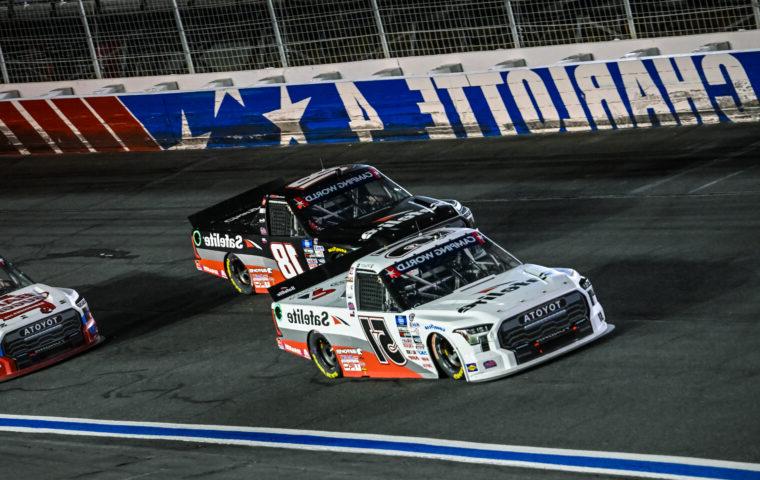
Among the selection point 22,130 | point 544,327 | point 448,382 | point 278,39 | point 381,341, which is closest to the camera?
point 544,327

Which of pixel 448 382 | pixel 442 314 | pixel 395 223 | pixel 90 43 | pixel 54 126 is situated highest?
pixel 90 43

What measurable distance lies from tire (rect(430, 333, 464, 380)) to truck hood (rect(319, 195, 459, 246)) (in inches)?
116

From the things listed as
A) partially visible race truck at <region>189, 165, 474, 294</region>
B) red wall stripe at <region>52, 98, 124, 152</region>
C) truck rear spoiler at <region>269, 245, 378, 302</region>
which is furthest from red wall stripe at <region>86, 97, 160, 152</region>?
truck rear spoiler at <region>269, 245, 378, 302</region>

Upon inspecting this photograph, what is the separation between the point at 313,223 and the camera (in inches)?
677

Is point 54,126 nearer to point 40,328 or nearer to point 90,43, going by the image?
point 90,43

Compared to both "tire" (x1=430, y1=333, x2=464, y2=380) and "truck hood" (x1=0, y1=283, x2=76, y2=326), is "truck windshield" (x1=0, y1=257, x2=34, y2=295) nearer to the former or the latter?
"truck hood" (x1=0, y1=283, x2=76, y2=326)

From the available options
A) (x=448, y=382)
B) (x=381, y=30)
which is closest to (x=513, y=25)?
(x=381, y=30)

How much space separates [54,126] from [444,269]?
745 inches

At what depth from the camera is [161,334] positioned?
17375 mm

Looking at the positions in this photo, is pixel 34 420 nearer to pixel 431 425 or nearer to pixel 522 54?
pixel 431 425

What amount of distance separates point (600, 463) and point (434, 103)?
48.6 ft

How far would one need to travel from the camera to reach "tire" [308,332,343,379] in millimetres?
14195

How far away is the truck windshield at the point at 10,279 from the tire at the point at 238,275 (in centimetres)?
266

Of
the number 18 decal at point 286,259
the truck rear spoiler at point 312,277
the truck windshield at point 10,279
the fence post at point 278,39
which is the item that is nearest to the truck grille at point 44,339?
the truck windshield at point 10,279
